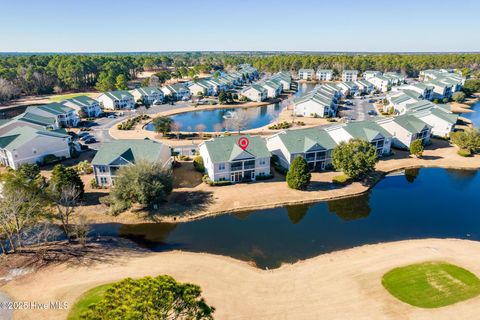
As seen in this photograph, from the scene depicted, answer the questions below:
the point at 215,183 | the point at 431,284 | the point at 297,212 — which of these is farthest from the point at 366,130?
the point at 431,284

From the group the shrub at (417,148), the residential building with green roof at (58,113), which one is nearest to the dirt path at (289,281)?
the shrub at (417,148)

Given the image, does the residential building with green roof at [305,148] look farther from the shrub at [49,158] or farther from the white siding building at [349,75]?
the white siding building at [349,75]

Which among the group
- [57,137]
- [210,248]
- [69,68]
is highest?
[69,68]

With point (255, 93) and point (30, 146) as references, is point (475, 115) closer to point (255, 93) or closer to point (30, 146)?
point (255, 93)

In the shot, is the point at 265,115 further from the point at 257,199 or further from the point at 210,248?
the point at 210,248

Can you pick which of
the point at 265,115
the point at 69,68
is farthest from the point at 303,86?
the point at 69,68

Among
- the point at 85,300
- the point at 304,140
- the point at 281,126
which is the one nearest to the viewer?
the point at 85,300

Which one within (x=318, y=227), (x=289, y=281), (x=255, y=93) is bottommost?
(x=318, y=227)
